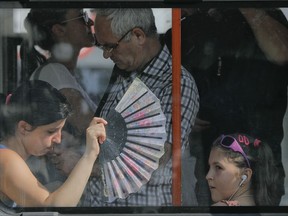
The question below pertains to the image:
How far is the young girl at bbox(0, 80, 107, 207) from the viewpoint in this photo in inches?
195

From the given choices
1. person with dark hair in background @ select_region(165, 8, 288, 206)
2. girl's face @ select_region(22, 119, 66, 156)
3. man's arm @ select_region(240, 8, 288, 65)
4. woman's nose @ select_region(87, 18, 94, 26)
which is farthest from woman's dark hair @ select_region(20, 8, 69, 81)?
man's arm @ select_region(240, 8, 288, 65)

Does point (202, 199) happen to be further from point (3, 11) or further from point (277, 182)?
point (3, 11)

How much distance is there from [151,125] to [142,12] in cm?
71

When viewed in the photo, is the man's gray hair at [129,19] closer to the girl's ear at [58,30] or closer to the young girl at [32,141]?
the girl's ear at [58,30]

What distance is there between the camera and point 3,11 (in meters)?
4.91

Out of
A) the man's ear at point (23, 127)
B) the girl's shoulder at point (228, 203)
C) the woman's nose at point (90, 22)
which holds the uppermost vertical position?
the woman's nose at point (90, 22)

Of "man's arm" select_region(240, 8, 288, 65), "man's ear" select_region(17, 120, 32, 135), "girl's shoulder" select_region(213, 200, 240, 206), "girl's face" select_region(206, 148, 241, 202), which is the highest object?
"man's arm" select_region(240, 8, 288, 65)

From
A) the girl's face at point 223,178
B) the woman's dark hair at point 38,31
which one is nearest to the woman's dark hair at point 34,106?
the woman's dark hair at point 38,31

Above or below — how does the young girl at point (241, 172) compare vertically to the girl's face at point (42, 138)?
below

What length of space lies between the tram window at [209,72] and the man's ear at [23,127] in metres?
A: 0.19

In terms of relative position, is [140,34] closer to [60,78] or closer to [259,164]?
[60,78]

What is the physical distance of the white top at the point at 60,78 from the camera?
496cm

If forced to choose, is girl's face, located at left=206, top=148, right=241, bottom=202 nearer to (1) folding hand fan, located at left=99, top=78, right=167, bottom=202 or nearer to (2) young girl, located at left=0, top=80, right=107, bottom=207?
(1) folding hand fan, located at left=99, top=78, right=167, bottom=202

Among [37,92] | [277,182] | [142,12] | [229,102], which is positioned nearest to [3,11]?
[37,92]
